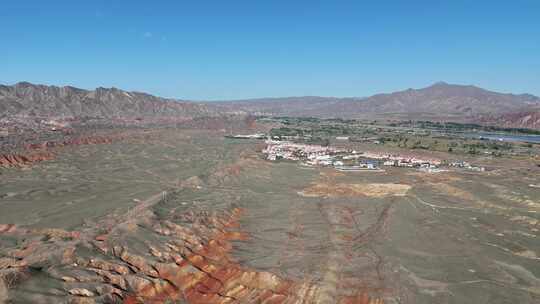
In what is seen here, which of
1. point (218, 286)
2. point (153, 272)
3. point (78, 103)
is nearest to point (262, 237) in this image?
point (218, 286)

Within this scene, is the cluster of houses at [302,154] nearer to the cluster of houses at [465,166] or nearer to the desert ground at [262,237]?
the desert ground at [262,237]

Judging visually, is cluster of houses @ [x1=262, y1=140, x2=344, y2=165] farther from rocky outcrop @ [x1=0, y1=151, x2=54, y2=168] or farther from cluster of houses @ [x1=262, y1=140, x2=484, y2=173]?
rocky outcrop @ [x1=0, y1=151, x2=54, y2=168]

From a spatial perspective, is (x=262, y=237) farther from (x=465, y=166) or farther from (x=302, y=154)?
(x=302, y=154)

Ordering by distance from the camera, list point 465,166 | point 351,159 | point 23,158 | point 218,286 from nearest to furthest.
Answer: point 218,286, point 23,158, point 465,166, point 351,159

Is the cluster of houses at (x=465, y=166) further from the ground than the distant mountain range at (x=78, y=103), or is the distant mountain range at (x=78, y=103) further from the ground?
the distant mountain range at (x=78, y=103)

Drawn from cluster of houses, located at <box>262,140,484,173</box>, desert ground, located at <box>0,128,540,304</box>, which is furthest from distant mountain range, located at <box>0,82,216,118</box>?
desert ground, located at <box>0,128,540,304</box>

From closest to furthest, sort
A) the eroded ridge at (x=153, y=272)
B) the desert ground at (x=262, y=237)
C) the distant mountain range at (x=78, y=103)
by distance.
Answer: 1. the eroded ridge at (x=153, y=272)
2. the desert ground at (x=262, y=237)
3. the distant mountain range at (x=78, y=103)

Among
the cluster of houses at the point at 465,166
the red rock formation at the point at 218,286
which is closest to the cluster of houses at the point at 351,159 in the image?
the cluster of houses at the point at 465,166

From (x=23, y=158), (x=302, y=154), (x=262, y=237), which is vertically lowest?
(x=262, y=237)

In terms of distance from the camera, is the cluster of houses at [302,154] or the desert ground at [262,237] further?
the cluster of houses at [302,154]
